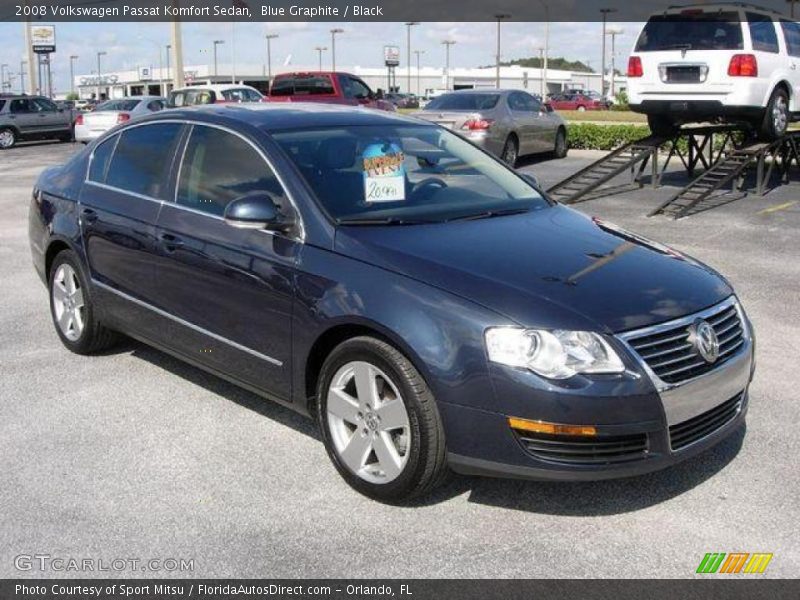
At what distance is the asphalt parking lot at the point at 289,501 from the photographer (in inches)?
136

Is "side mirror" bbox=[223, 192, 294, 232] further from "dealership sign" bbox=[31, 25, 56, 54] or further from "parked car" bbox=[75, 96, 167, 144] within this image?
"dealership sign" bbox=[31, 25, 56, 54]

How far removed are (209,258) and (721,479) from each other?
267cm

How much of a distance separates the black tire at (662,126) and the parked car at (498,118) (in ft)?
10.0

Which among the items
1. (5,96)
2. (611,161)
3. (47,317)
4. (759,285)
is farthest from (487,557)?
(5,96)

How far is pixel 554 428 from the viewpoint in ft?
11.2

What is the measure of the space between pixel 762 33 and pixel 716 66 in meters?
0.96

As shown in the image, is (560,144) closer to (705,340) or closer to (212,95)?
(212,95)

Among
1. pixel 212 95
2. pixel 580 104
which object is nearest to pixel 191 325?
pixel 212 95

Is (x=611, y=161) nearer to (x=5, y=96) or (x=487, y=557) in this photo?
(x=487, y=557)

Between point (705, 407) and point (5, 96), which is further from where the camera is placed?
point (5, 96)

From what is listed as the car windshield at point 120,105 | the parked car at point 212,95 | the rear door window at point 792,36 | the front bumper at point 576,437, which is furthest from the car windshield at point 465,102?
the front bumper at point 576,437

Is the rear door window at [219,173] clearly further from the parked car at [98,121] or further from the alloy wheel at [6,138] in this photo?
the alloy wheel at [6,138]

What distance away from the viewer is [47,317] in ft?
23.1

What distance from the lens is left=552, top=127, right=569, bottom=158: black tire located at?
20.2m
